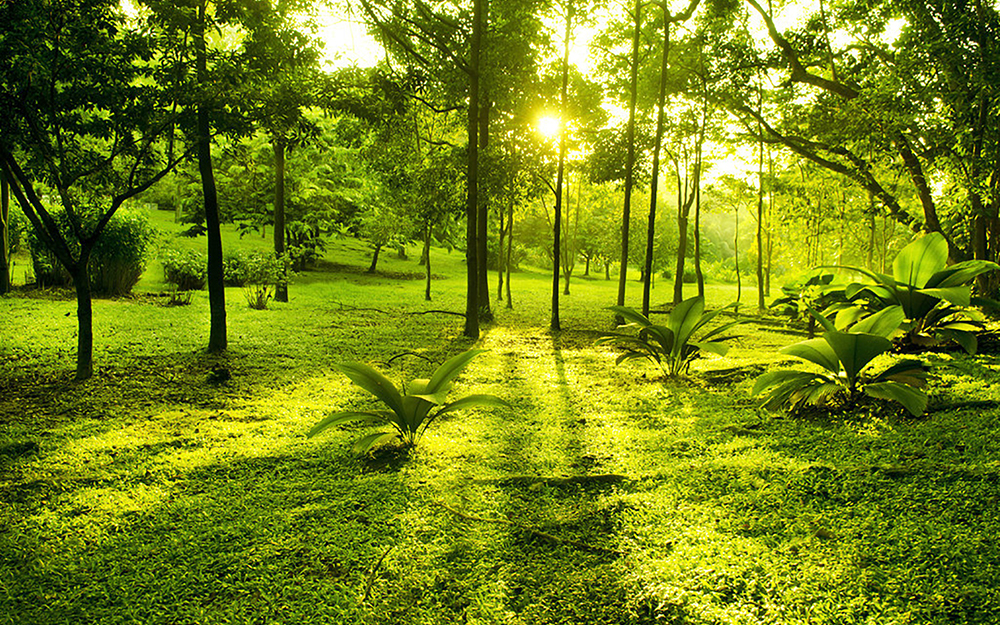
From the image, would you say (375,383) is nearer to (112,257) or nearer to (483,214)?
(112,257)

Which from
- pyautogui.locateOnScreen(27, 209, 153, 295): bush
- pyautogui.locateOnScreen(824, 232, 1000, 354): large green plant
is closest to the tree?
pyautogui.locateOnScreen(27, 209, 153, 295): bush

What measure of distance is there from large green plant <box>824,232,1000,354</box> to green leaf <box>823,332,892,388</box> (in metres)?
1.23

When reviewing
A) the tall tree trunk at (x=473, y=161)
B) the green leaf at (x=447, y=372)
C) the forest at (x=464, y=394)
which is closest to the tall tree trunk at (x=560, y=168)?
the forest at (x=464, y=394)

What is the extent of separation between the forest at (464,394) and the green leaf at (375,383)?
28 mm

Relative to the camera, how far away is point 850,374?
9.48 ft

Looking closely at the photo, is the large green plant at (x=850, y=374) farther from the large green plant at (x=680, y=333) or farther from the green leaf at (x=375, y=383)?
the green leaf at (x=375, y=383)

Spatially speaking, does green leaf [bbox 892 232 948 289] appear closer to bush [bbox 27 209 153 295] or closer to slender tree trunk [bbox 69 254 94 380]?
slender tree trunk [bbox 69 254 94 380]

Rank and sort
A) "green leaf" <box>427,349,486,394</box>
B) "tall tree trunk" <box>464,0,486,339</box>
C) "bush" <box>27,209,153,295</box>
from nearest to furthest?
"green leaf" <box>427,349,486,394</box> < "tall tree trunk" <box>464,0,486,339</box> < "bush" <box>27,209,153,295</box>

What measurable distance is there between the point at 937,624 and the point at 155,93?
6422 millimetres

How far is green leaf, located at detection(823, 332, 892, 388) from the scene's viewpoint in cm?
263

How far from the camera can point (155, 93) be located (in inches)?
180

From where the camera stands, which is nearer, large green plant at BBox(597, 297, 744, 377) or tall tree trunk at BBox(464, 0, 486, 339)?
large green plant at BBox(597, 297, 744, 377)

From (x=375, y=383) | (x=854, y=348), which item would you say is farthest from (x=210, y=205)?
(x=854, y=348)

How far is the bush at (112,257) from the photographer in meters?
8.91
